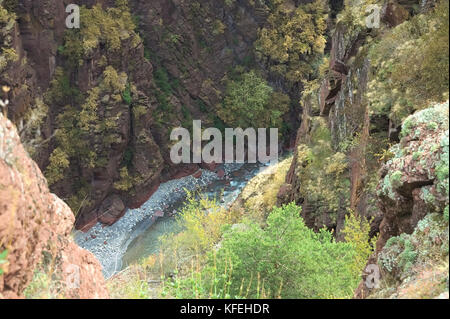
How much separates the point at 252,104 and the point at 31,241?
26.1 metres

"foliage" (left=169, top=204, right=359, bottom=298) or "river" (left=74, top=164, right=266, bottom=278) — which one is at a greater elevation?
"foliage" (left=169, top=204, right=359, bottom=298)

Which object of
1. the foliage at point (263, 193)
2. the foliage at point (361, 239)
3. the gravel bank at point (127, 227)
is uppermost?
the foliage at point (361, 239)

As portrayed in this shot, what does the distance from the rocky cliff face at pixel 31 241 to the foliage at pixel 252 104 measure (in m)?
24.9

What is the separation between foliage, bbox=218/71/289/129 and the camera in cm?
3027

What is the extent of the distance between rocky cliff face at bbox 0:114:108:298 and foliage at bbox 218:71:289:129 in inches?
979

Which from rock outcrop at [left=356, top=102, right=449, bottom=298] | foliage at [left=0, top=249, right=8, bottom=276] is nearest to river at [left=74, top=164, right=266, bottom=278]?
rock outcrop at [left=356, top=102, right=449, bottom=298]

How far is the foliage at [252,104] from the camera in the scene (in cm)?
3027

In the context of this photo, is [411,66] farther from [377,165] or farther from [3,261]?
[3,261]

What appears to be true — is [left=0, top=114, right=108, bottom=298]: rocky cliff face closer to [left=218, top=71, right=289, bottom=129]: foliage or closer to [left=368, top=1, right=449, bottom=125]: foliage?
[left=368, top=1, right=449, bottom=125]: foliage

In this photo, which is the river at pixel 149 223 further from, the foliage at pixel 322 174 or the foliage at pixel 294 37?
the foliage at pixel 294 37

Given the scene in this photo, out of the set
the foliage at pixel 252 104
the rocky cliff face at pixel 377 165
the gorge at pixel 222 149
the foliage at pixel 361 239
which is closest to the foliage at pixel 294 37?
the gorge at pixel 222 149

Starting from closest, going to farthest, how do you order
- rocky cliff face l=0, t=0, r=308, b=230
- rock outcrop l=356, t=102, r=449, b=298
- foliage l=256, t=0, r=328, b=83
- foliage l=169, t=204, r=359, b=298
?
rock outcrop l=356, t=102, r=449, b=298 < foliage l=169, t=204, r=359, b=298 < rocky cliff face l=0, t=0, r=308, b=230 < foliage l=256, t=0, r=328, b=83

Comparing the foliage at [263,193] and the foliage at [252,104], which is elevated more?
the foliage at [252,104]
